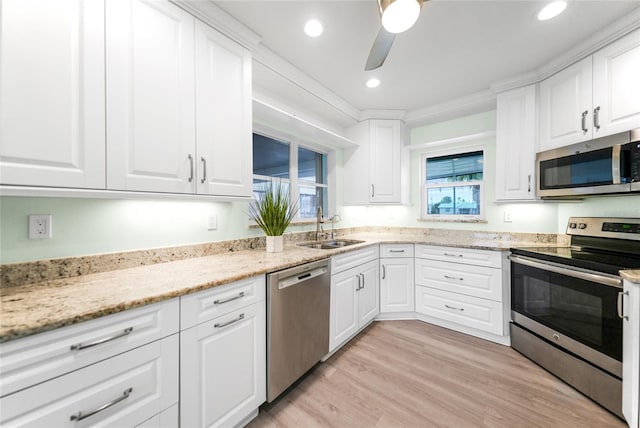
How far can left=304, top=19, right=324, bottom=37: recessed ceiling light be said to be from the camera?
1.62 m

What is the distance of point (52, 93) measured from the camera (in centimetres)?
99

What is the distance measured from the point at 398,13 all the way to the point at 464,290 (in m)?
2.43

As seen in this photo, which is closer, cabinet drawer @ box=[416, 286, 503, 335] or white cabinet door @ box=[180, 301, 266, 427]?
white cabinet door @ box=[180, 301, 266, 427]

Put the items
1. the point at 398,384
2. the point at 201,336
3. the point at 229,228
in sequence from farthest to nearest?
1. the point at 229,228
2. the point at 398,384
3. the point at 201,336

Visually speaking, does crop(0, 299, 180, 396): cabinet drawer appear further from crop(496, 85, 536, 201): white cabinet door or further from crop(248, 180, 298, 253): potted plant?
crop(496, 85, 536, 201): white cabinet door

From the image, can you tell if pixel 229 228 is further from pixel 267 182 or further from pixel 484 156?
pixel 484 156

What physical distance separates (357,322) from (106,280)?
1.97 metres

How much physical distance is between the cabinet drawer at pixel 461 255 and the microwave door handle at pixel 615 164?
36.2 inches

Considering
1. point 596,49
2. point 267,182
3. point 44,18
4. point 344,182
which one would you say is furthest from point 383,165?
point 44,18

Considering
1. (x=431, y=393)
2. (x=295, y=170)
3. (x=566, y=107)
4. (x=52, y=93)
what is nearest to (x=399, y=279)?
(x=431, y=393)

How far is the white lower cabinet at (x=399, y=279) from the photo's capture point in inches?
108

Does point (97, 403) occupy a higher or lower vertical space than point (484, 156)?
lower

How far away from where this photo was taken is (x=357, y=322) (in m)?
2.35

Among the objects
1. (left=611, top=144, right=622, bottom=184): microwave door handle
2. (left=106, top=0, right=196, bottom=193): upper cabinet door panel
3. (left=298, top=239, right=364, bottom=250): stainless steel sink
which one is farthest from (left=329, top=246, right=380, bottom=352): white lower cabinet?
(left=611, top=144, right=622, bottom=184): microwave door handle
